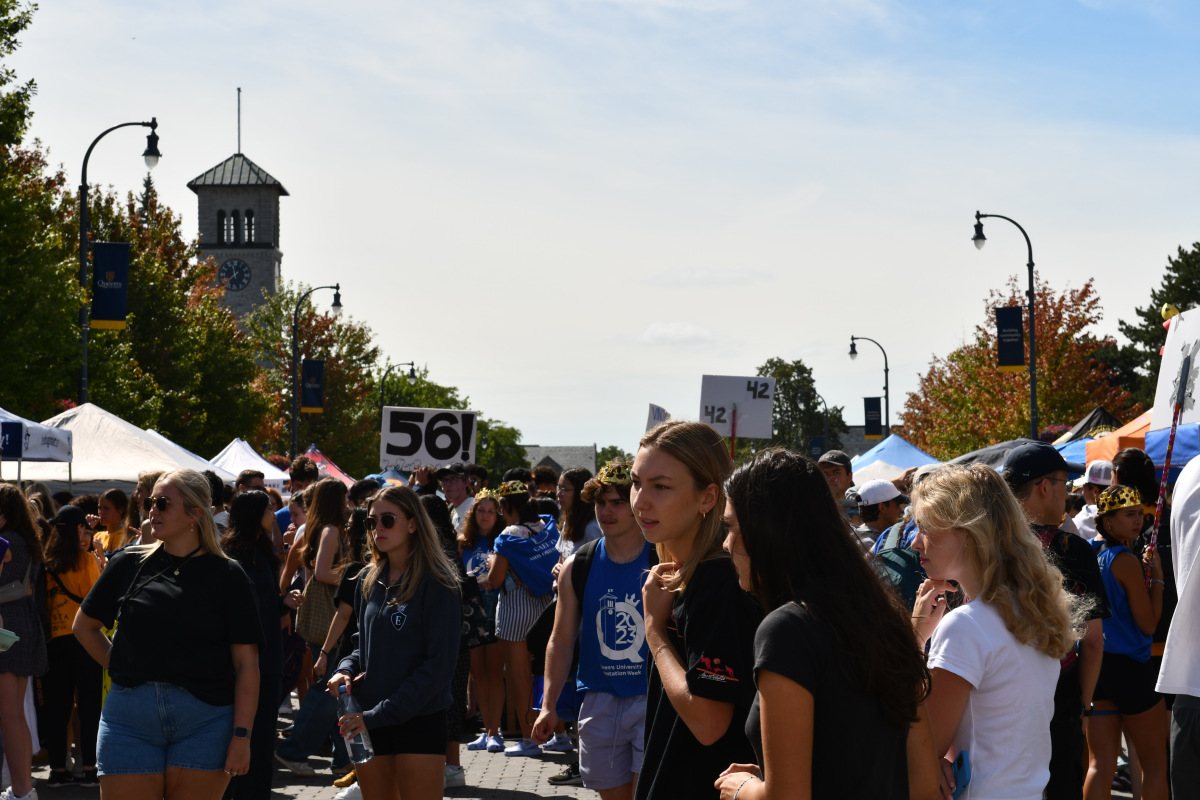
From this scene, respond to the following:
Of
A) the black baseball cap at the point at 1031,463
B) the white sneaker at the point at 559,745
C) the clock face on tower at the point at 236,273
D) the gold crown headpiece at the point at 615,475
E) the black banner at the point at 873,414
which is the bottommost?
the white sneaker at the point at 559,745

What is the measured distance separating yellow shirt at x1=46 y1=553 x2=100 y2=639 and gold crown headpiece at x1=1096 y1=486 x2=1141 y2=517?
6.38 m

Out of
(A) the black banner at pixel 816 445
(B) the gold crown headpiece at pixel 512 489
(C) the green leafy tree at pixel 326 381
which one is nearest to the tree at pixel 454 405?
(C) the green leafy tree at pixel 326 381

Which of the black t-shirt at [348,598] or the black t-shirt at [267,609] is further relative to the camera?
the black t-shirt at [267,609]

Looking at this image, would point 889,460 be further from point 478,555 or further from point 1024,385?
point 1024,385

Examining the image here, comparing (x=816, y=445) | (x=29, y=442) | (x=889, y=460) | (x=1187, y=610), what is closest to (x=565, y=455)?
(x=816, y=445)

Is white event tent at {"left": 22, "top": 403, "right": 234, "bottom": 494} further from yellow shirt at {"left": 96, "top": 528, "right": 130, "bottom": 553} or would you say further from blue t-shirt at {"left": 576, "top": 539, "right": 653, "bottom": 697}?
blue t-shirt at {"left": 576, "top": 539, "right": 653, "bottom": 697}

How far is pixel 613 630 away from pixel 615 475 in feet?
2.84

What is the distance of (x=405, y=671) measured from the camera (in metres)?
5.13

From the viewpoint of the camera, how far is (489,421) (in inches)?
4715

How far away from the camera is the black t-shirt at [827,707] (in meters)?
2.37

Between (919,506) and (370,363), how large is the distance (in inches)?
2251

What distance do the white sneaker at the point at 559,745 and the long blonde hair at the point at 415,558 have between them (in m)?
4.61

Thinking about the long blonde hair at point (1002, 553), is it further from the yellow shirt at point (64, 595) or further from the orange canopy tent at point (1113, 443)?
the orange canopy tent at point (1113, 443)

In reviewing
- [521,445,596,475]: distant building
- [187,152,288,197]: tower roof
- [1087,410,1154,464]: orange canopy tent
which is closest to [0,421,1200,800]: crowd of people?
[1087,410,1154,464]: orange canopy tent
